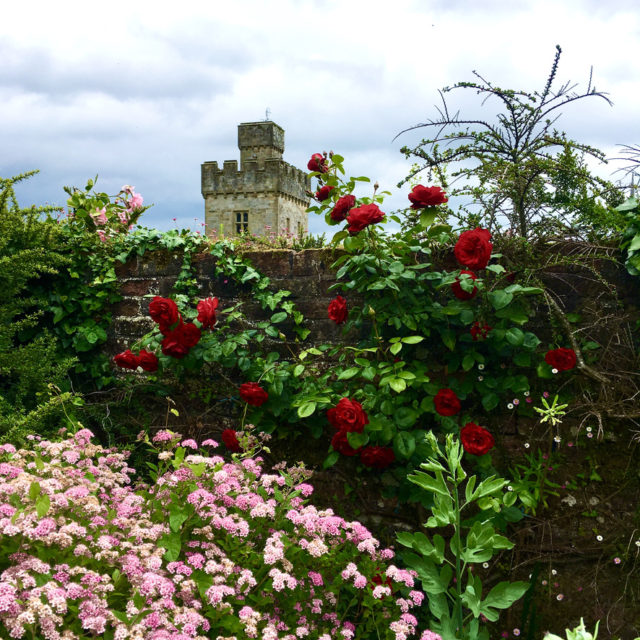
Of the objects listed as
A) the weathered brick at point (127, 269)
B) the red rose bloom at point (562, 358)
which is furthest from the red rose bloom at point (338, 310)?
the weathered brick at point (127, 269)

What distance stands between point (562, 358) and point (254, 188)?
81.1 feet

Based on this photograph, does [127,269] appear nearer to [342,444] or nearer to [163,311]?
[163,311]

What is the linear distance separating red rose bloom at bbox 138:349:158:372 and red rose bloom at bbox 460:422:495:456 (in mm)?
1813

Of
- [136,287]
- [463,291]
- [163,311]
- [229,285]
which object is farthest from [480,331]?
[136,287]

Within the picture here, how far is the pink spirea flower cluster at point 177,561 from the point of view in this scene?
1730 millimetres

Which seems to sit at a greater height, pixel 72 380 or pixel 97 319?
pixel 97 319

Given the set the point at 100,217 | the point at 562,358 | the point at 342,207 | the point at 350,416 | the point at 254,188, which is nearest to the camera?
the point at 350,416

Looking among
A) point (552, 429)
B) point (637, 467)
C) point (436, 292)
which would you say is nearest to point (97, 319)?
point (436, 292)

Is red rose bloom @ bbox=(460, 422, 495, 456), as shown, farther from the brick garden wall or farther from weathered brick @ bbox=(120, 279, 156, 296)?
weathered brick @ bbox=(120, 279, 156, 296)

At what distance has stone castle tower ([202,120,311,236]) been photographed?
26.4 metres

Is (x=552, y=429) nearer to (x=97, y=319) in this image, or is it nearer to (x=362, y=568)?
(x=362, y=568)

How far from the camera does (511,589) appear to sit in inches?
92.0

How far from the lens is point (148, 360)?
354cm

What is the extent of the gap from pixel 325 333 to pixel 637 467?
6.01 feet
